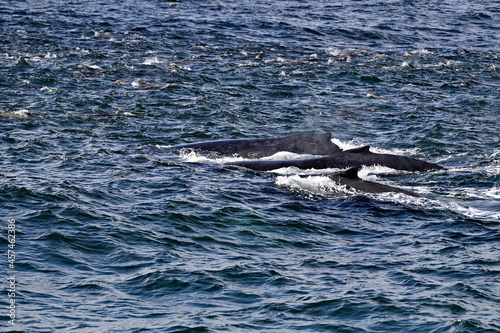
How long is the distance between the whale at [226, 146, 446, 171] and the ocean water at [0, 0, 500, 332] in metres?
0.30

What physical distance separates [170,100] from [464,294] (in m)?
17.3

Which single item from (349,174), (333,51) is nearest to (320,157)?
(349,174)

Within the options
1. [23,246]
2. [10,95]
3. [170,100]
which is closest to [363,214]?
[23,246]

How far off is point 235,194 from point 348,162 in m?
3.56

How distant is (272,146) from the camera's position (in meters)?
20.8

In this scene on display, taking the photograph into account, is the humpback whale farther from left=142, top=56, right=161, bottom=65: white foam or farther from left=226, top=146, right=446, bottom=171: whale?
left=142, top=56, right=161, bottom=65: white foam

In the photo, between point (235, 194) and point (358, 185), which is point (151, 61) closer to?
point (235, 194)

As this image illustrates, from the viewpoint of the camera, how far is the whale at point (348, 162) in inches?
736

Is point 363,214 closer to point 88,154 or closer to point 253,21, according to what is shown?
point 88,154

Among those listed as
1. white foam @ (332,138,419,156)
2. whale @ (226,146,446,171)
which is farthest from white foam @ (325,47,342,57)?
whale @ (226,146,446,171)

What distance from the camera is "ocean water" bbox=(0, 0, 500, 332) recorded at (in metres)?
11.2

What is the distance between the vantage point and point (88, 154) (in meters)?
20.0

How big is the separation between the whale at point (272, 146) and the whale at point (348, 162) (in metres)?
1.11

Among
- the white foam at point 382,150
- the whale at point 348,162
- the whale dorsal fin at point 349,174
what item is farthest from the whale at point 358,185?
the white foam at point 382,150
